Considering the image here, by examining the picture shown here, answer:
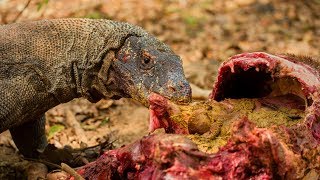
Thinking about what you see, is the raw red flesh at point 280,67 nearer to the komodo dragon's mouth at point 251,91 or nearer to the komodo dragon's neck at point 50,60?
the komodo dragon's mouth at point 251,91

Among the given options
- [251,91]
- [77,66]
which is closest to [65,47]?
[77,66]

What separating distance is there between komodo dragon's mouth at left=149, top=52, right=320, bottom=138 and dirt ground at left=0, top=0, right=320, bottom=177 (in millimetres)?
2290

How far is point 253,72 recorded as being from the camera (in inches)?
134

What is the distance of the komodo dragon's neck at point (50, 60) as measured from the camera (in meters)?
3.75

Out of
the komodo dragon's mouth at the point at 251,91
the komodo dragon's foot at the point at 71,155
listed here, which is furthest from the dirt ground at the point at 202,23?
the komodo dragon's mouth at the point at 251,91

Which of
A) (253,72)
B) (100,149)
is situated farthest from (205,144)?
(100,149)

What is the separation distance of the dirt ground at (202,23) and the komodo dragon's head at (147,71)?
167 cm

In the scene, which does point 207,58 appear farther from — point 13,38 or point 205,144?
point 205,144

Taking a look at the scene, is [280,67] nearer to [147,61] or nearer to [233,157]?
[233,157]

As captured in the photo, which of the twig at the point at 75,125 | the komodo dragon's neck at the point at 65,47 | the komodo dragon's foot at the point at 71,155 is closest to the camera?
the komodo dragon's neck at the point at 65,47

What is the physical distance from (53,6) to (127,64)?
4226 mm

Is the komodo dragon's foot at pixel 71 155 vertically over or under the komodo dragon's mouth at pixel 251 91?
under

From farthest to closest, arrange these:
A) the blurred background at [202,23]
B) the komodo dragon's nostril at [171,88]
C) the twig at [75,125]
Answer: the blurred background at [202,23]
the twig at [75,125]
the komodo dragon's nostril at [171,88]

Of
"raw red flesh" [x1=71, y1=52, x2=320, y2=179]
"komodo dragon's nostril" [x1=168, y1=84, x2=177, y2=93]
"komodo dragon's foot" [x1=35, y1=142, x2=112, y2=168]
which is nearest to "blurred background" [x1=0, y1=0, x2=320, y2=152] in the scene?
"komodo dragon's foot" [x1=35, y1=142, x2=112, y2=168]
